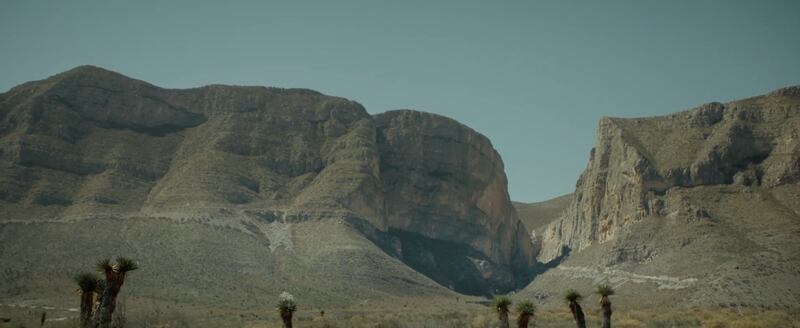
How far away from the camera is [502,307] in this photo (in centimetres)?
5044

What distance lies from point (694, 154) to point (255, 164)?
6607 centimetres

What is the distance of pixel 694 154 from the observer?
4451 inches

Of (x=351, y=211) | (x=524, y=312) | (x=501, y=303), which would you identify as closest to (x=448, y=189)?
(x=351, y=211)

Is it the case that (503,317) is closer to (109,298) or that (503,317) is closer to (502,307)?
(502,307)

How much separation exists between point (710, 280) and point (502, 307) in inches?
1646

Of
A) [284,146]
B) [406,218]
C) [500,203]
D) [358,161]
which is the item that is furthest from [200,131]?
[500,203]

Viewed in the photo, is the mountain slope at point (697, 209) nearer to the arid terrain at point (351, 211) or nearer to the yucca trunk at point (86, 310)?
the arid terrain at point (351, 211)

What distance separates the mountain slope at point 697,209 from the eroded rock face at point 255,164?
2662 cm

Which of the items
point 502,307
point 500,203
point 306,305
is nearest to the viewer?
point 502,307

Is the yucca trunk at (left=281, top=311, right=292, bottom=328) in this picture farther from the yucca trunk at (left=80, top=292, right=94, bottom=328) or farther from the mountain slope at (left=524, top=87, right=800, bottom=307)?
the mountain slope at (left=524, top=87, right=800, bottom=307)

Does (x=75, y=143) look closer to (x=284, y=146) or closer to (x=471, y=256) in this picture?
(x=284, y=146)

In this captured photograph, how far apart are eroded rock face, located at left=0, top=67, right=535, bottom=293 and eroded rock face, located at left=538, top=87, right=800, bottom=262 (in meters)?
31.1

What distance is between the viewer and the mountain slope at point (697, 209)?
82.8 m

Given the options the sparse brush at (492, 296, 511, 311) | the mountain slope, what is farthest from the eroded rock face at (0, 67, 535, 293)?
the sparse brush at (492, 296, 511, 311)
